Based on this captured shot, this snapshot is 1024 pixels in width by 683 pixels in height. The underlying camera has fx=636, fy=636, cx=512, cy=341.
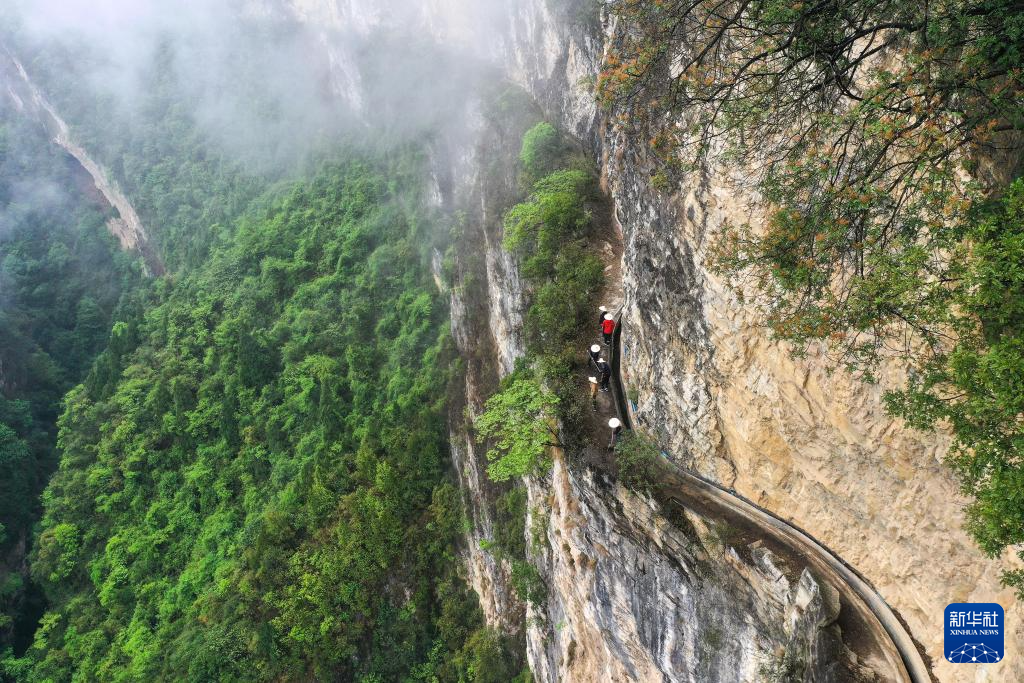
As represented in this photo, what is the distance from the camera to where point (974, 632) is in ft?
23.7

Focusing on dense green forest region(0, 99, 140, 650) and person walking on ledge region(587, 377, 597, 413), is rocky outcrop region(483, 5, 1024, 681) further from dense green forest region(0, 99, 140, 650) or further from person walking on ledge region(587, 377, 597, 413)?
dense green forest region(0, 99, 140, 650)

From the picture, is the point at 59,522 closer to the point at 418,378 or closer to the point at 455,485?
the point at 418,378

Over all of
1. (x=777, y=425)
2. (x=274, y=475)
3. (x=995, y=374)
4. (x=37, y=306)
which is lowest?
(x=995, y=374)

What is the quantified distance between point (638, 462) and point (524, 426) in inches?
133

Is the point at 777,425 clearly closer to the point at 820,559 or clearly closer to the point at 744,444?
the point at 744,444

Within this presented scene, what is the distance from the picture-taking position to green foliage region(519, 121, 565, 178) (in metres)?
21.5

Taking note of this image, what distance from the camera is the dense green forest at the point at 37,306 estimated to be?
3628 centimetres

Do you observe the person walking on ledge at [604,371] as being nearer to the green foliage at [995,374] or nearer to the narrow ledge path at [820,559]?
the narrow ledge path at [820,559]

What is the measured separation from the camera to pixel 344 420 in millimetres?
29641

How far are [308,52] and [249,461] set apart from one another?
3722cm

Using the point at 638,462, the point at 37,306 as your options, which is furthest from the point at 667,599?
the point at 37,306

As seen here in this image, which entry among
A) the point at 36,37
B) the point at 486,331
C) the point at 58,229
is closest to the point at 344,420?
the point at 486,331

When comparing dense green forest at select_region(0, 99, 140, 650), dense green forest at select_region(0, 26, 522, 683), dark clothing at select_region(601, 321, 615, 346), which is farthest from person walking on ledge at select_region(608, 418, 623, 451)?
dense green forest at select_region(0, 99, 140, 650)

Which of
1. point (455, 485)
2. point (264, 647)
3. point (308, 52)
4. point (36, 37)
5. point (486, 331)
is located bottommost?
point (264, 647)
